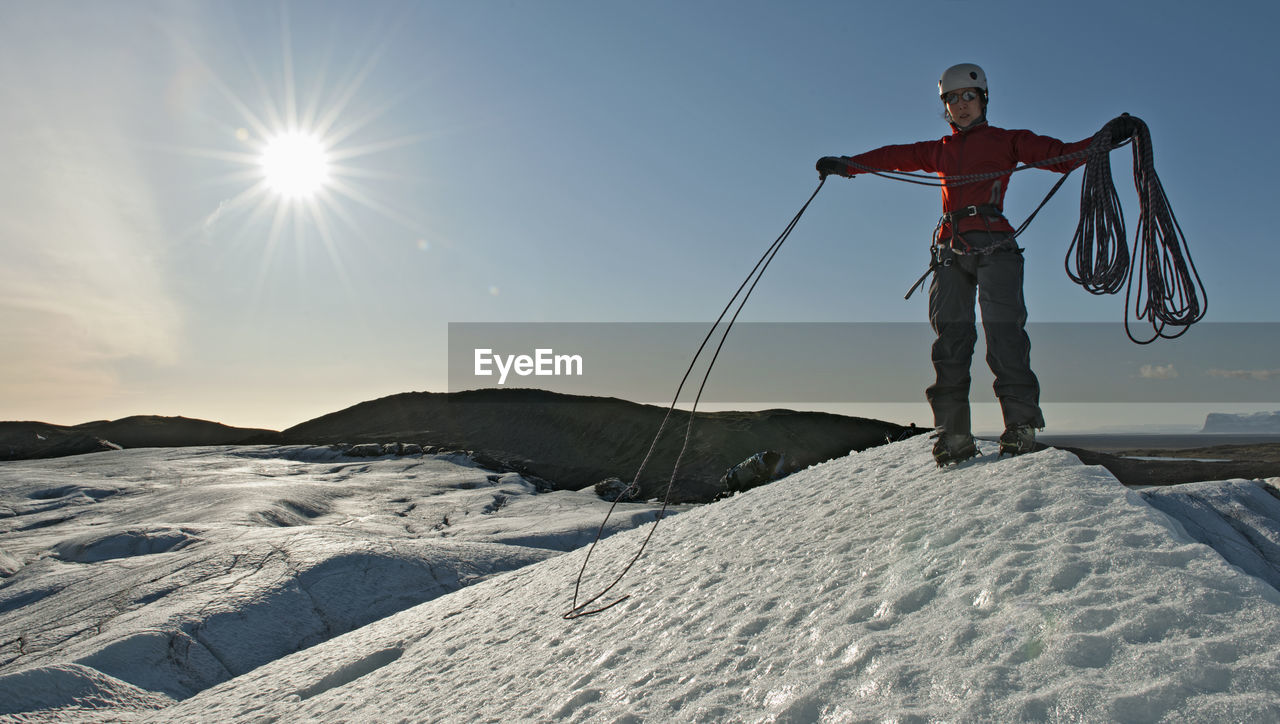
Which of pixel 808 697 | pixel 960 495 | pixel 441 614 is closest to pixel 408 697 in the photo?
pixel 441 614

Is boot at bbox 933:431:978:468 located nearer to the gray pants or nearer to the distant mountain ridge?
the gray pants

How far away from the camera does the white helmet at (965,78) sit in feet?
13.9

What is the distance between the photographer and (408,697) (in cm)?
363

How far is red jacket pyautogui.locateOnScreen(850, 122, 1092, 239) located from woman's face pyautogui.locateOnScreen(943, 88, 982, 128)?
0.07 metres

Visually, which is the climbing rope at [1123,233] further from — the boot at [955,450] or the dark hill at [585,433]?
the dark hill at [585,433]

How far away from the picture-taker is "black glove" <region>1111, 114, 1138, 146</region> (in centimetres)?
371

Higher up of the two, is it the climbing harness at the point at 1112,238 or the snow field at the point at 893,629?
the climbing harness at the point at 1112,238

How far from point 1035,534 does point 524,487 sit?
780 inches

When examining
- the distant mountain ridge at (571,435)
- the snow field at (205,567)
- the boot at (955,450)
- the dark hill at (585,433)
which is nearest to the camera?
the boot at (955,450)

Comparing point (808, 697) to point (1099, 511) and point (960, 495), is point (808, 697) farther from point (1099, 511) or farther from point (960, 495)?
point (960, 495)

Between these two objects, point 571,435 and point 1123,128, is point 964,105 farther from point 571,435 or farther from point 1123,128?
point 571,435

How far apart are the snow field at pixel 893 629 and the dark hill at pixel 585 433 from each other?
21.9 meters

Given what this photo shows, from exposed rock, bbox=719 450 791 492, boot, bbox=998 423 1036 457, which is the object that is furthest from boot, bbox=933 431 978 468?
exposed rock, bbox=719 450 791 492

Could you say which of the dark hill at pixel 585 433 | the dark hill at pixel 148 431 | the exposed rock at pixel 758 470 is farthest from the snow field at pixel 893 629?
the dark hill at pixel 148 431
